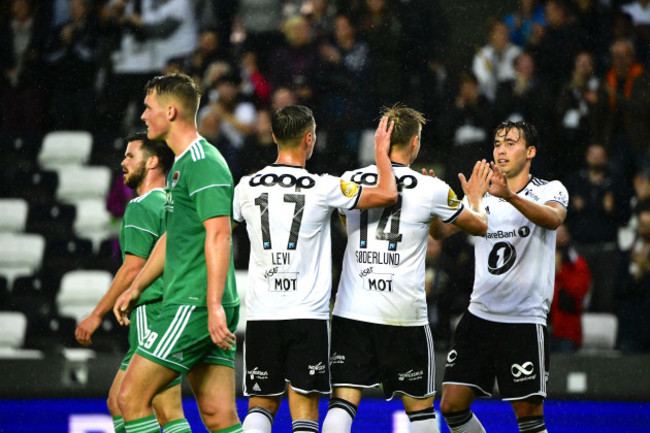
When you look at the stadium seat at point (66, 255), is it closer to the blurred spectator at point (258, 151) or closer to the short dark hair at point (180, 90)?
the blurred spectator at point (258, 151)

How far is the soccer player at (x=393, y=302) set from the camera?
4980 mm

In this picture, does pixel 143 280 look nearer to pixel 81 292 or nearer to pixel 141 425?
pixel 141 425

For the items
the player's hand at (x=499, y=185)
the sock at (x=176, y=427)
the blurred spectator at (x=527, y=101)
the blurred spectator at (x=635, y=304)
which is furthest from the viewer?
the blurred spectator at (x=527, y=101)

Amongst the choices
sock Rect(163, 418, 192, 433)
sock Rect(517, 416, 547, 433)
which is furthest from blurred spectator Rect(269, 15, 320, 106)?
sock Rect(163, 418, 192, 433)

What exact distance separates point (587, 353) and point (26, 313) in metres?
5.68

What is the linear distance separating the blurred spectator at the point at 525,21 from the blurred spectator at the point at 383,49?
4.36ft

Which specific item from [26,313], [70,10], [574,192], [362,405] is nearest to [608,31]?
[574,192]

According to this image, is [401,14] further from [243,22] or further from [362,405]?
[362,405]

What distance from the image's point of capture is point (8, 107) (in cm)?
1168

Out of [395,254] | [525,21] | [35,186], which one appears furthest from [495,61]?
[395,254]

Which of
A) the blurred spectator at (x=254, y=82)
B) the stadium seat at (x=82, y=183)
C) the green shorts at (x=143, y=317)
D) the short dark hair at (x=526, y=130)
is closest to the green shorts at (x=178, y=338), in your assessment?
the green shorts at (x=143, y=317)

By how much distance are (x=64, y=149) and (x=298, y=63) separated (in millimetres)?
2990

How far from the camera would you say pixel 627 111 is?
434 inches

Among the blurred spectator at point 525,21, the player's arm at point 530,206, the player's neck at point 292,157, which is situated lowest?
the player's arm at point 530,206
